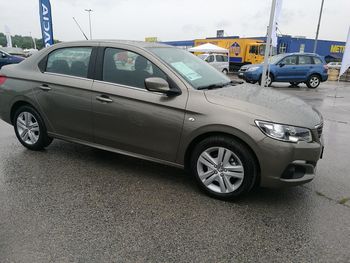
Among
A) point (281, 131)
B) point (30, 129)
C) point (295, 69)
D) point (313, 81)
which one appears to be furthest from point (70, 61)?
point (313, 81)

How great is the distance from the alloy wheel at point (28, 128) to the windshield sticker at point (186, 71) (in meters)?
2.29

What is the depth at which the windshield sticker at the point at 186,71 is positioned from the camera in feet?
12.0

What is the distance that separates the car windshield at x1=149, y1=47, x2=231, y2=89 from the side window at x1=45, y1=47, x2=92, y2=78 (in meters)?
0.93

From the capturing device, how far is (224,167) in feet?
10.8

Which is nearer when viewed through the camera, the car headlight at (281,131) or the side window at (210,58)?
the car headlight at (281,131)

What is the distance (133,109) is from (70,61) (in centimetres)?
131

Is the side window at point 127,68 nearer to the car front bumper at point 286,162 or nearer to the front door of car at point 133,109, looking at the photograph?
the front door of car at point 133,109

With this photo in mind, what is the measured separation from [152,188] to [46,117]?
75.0 inches

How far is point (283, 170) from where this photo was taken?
3.08 metres

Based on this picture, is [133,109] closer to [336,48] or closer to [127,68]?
[127,68]

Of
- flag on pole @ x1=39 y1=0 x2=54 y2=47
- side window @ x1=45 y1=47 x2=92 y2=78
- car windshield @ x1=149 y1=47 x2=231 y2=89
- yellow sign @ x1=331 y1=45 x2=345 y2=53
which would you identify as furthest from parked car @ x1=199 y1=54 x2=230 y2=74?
yellow sign @ x1=331 y1=45 x2=345 y2=53

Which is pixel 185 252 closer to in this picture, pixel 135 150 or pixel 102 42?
pixel 135 150

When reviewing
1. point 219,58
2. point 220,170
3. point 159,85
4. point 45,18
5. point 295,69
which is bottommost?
point 219,58

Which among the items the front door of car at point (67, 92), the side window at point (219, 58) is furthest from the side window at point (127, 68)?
the side window at point (219, 58)
